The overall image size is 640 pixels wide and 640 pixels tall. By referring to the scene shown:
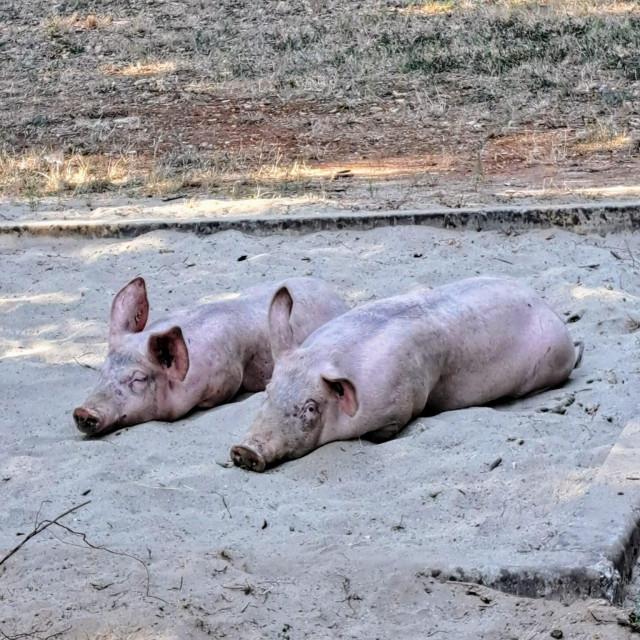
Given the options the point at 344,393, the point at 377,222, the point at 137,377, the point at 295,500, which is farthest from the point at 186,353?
the point at 377,222

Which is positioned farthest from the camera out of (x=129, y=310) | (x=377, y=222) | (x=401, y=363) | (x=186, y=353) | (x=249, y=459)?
(x=377, y=222)

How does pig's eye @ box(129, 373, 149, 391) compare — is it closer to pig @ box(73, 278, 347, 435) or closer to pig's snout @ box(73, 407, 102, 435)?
pig @ box(73, 278, 347, 435)

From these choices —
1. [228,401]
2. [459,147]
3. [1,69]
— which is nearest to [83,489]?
[228,401]

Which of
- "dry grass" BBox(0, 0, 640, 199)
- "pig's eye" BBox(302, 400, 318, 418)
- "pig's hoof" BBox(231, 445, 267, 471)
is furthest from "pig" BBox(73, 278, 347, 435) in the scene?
"dry grass" BBox(0, 0, 640, 199)

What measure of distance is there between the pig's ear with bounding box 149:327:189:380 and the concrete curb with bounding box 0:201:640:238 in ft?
6.13

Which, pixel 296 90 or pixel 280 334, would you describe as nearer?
pixel 280 334

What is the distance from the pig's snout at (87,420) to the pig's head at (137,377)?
1cm

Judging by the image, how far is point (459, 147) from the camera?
28.7ft

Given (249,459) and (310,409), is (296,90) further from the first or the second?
(249,459)

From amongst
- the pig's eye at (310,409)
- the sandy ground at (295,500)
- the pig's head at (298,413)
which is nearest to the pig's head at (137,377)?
the sandy ground at (295,500)

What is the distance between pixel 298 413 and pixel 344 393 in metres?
0.18

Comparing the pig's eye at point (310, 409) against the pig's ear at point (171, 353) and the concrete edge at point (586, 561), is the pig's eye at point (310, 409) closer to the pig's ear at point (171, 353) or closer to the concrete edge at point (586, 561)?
the pig's ear at point (171, 353)

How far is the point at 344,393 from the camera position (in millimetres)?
4113

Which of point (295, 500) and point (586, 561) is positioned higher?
point (586, 561)
